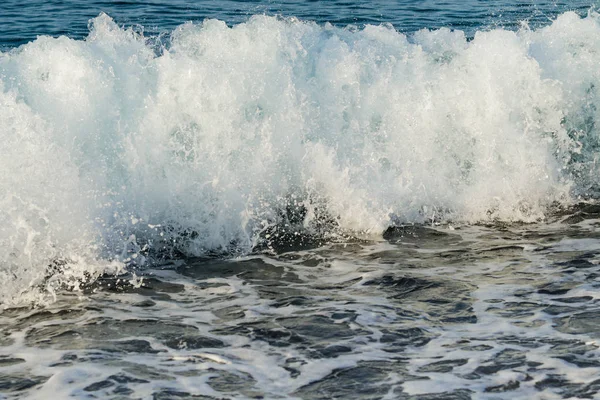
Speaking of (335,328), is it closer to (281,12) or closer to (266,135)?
(266,135)

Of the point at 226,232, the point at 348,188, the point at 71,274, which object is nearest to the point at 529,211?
the point at 348,188

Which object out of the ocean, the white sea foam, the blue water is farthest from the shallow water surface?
the blue water

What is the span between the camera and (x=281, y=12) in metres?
17.7

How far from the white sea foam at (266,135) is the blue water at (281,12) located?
5946mm

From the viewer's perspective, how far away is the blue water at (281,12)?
16219 mm

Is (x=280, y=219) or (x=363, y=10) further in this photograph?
(x=363, y=10)

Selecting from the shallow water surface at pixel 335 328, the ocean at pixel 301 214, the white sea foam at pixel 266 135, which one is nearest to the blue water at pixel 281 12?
the ocean at pixel 301 214

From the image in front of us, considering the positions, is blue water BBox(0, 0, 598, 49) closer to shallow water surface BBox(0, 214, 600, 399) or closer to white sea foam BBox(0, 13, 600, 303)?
white sea foam BBox(0, 13, 600, 303)

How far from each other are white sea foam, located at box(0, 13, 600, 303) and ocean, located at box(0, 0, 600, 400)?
0.07 ft

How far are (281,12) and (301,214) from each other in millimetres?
9746

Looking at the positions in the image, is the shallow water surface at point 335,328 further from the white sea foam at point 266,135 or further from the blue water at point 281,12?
the blue water at point 281,12

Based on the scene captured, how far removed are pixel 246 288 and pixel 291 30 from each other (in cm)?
405

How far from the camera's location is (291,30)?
1017cm

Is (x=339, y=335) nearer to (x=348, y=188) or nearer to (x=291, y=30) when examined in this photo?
(x=348, y=188)
